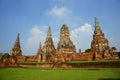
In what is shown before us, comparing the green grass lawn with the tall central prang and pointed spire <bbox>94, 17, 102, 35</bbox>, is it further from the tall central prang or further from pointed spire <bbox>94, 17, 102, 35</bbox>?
pointed spire <bbox>94, 17, 102, 35</bbox>

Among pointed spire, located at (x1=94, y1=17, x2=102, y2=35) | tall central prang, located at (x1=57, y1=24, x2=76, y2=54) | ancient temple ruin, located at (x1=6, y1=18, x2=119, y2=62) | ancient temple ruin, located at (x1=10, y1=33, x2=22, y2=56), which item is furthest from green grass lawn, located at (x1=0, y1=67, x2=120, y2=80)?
ancient temple ruin, located at (x1=10, y1=33, x2=22, y2=56)

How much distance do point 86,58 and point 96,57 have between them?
1.96 m

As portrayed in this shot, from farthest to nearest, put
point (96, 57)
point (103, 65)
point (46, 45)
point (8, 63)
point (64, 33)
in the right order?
point (46, 45) < point (64, 33) < point (8, 63) < point (96, 57) < point (103, 65)

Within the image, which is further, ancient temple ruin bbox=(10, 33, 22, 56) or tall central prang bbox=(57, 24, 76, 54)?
ancient temple ruin bbox=(10, 33, 22, 56)

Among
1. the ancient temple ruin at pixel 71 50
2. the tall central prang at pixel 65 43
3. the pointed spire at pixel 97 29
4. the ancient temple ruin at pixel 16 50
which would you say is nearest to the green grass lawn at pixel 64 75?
the ancient temple ruin at pixel 71 50

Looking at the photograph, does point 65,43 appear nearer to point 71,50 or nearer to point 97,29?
point 71,50

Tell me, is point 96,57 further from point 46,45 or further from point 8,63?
point 8,63

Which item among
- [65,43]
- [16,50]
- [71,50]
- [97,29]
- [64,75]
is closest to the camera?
[64,75]

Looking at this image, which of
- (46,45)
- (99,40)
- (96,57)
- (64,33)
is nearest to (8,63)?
(46,45)

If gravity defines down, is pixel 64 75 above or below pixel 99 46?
below

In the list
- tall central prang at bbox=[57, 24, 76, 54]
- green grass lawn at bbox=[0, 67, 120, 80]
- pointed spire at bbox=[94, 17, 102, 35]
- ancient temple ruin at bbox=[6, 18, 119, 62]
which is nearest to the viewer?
green grass lawn at bbox=[0, 67, 120, 80]

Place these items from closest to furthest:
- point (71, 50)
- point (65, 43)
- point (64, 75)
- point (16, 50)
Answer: point (64, 75)
point (71, 50)
point (65, 43)
point (16, 50)

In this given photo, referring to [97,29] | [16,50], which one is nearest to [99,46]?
[97,29]

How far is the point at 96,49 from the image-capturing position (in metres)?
28.1
